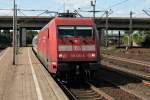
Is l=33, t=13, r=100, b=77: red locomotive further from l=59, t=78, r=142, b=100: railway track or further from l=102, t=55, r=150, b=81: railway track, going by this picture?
l=102, t=55, r=150, b=81: railway track

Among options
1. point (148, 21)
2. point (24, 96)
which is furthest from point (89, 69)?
point (148, 21)

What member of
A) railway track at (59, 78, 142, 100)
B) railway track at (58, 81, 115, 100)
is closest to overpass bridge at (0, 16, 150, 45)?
railway track at (59, 78, 142, 100)

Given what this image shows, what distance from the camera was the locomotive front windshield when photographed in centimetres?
1962

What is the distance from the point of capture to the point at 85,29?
19.9 m

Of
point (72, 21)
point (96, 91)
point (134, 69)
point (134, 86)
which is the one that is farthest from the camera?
point (134, 69)

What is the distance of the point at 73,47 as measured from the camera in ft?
63.6

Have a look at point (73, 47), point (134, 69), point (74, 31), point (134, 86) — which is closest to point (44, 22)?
point (134, 69)

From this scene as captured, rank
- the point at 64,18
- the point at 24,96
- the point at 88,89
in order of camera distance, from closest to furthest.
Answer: the point at 24,96, the point at 88,89, the point at 64,18

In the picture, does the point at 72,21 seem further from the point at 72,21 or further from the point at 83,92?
the point at 83,92

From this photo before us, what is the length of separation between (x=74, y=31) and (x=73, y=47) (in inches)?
31.4

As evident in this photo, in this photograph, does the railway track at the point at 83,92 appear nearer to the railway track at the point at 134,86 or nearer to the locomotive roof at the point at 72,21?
the railway track at the point at 134,86

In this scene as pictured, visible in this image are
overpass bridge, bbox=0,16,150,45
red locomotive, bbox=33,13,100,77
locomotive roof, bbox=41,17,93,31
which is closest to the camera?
red locomotive, bbox=33,13,100,77

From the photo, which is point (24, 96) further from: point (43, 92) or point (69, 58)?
point (69, 58)

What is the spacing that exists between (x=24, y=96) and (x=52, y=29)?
5.94 metres
